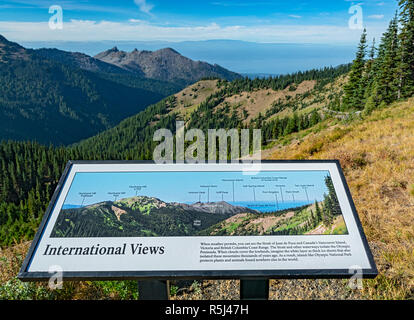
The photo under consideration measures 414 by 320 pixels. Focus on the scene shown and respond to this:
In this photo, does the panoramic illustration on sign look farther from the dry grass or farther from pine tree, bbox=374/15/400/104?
pine tree, bbox=374/15/400/104

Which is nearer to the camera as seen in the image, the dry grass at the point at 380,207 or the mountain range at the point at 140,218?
the mountain range at the point at 140,218

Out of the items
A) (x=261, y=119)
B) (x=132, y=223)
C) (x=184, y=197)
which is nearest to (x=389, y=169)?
(x=184, y=197)

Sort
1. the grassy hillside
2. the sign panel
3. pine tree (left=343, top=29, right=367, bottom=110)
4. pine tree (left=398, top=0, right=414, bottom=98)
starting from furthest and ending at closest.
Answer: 1. pine tree (left=343, top=29, right=367, bottom=110)
2. pine tree (left=398, top=0, right=414, bottom=98)
3. the grassy hillside
4. the sign panel

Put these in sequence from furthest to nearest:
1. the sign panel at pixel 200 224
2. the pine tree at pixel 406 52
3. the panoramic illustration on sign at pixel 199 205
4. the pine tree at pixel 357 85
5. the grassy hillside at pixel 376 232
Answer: the pine tree at pixel 357 85
the pine tree at pixel 406 52
the grassy hillside at pixel 376 232
the panoramic illustration on sign at pixel 199 205
the sign panel at pixel 200 224

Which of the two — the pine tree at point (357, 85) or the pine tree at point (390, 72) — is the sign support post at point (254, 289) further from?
the pine tree at point (357, 85)

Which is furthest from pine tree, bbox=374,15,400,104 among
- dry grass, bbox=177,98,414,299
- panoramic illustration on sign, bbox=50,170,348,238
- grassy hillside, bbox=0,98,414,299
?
panoramic illustration on sign, bbox=50,170,348,238

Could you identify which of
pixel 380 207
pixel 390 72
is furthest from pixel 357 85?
pixel 380 207

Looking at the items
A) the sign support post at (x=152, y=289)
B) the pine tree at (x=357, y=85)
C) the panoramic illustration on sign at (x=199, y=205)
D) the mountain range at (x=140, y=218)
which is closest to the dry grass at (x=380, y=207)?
the sign support post at (x=152, y=289)
